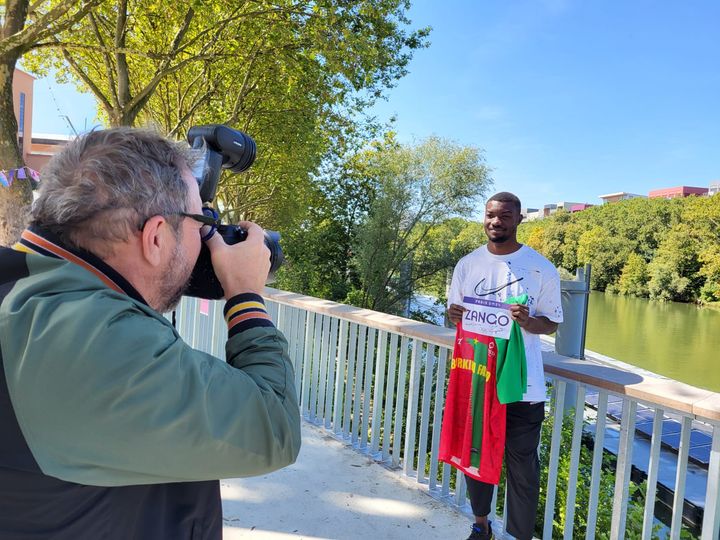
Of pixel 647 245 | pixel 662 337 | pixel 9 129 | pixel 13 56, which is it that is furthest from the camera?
pixel 647 245

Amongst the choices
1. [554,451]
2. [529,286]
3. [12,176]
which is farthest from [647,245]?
[12,176]

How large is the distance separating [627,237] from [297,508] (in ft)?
227

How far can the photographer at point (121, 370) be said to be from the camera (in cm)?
58

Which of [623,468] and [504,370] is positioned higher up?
[504,370]

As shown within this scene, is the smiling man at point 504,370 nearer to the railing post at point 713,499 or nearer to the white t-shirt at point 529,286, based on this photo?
the white t-shirt at point 529,286

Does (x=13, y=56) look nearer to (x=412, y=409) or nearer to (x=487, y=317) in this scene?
(x=412, y=409)

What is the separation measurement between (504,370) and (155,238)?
172 cm

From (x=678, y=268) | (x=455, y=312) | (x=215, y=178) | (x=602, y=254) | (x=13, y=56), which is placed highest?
(x=602, y=254)

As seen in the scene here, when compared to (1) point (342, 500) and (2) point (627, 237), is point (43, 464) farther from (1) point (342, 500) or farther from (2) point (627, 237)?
(2) point (627, 237)

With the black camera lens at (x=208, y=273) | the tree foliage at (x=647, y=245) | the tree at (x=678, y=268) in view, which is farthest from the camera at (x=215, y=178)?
the tree at (x=678, y=268)

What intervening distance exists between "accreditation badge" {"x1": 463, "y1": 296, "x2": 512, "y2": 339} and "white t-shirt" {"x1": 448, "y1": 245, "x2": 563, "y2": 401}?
28mm

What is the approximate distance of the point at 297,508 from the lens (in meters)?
2.56

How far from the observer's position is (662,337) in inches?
1538

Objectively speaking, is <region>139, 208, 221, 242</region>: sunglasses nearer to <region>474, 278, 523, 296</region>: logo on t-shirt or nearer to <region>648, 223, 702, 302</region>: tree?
<region>474, 278, 523, 296</region>: logo on t-shirt
